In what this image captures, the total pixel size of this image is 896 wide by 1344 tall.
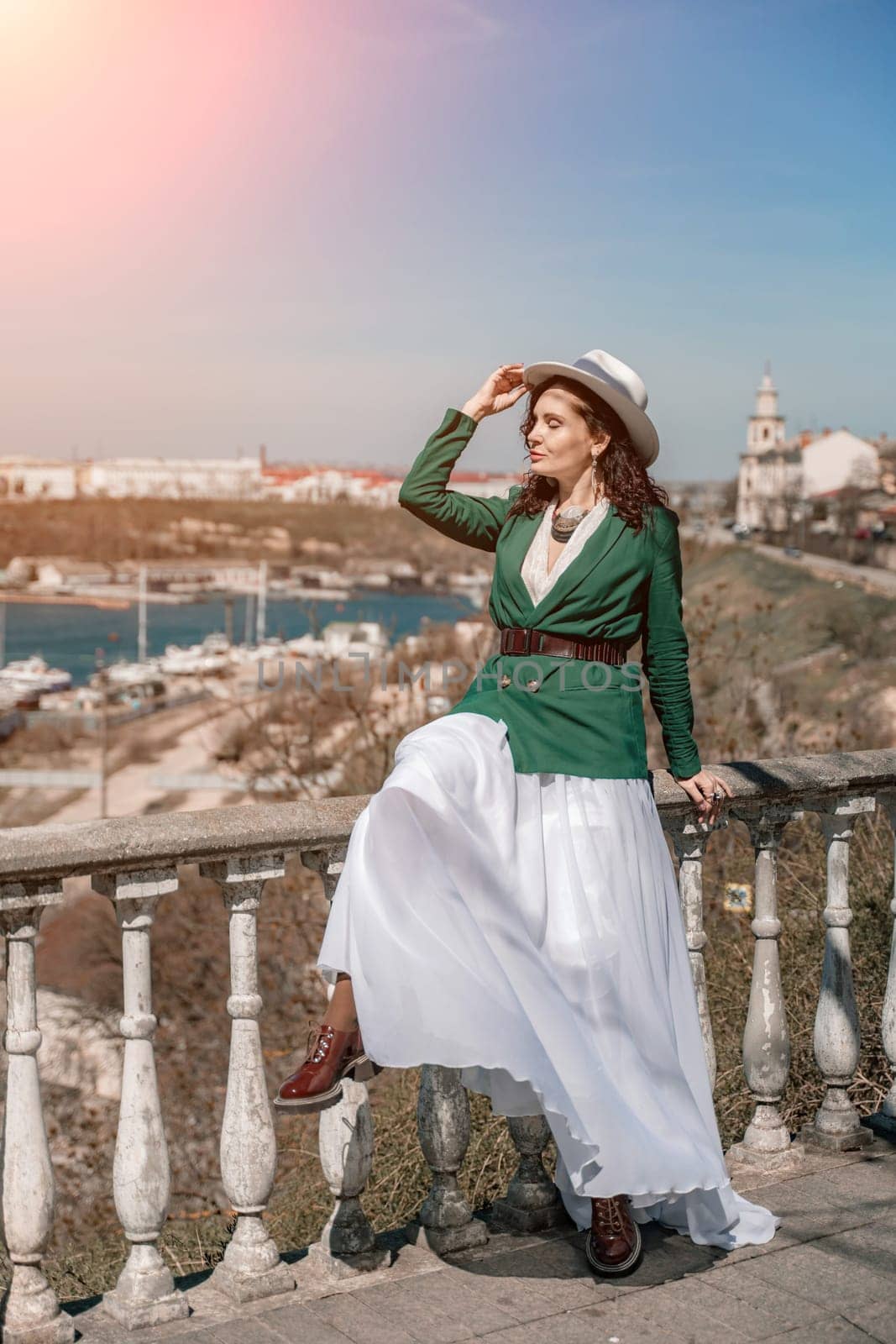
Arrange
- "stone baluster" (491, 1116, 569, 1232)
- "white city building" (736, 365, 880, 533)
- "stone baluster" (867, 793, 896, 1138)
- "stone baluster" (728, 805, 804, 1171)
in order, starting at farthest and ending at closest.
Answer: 1. "white city building" (736, 365, 880, 533)
2. "stone baluster" (867, 793, 896, 1138)
3. "stone baluster" (728, 805, 804, 1171)
4. "stone baluster" (491, 1116, 569, 1232)

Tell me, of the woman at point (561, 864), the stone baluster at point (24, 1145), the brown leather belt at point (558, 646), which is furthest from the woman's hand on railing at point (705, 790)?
the stone baluster at point (24, 1145)

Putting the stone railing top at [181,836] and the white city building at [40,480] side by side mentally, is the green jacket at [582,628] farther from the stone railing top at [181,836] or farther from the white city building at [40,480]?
the white city building at [40,480]

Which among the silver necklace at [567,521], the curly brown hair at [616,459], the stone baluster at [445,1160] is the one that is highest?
the curly brown hair at [616,459]

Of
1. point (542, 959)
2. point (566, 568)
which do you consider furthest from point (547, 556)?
point (542, 959)

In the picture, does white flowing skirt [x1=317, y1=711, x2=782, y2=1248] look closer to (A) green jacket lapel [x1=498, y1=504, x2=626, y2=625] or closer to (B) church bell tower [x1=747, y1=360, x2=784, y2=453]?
(A) green jacket lapel [x1=498, y1=504, x2=626, y2=625]

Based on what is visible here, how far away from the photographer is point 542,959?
3.13 m

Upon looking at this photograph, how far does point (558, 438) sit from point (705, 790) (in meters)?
0.94

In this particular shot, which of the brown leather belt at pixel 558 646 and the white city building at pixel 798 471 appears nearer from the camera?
the brown leather belt at pixel 558 646

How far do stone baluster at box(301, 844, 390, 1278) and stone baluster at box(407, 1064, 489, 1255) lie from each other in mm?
167

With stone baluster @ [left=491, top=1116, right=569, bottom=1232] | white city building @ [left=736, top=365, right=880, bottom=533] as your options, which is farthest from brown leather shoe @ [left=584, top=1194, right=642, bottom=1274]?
white city building @ [left=736, top=365, right=880, bottom=533]

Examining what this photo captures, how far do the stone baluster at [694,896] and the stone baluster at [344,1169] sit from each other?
0.94m

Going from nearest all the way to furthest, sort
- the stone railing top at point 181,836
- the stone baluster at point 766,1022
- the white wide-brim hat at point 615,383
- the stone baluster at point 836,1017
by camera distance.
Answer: the stone railing top at point 181,836, the white wide-brim hat at point 615,383, the stone baluster at point 766,1022, the stone baluster at point 836,1017

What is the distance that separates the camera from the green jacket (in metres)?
3.32

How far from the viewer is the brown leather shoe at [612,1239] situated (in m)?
3.29
